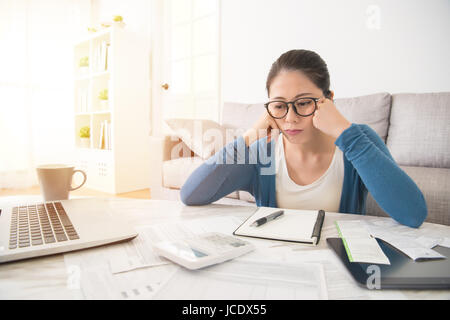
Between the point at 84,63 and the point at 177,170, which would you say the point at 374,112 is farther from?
the point at 84,63

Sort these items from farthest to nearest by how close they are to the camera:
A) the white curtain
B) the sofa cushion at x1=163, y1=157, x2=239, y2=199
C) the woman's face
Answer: the white curtain
the sofa cushion at x1=163, y1=157, x2=239, y2=199
the woman's face

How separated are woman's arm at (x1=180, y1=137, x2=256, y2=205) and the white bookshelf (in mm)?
2076

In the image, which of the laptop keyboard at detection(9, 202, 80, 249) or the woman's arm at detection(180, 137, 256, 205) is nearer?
the laptop keyboard at detection(9, 202, 80, 249)

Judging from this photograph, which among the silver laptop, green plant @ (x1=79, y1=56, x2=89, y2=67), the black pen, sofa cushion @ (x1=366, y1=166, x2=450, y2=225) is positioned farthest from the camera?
green plant @ (x1=79, y1=56, x2=89, y2=67)

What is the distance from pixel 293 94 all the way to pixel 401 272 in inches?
21.6

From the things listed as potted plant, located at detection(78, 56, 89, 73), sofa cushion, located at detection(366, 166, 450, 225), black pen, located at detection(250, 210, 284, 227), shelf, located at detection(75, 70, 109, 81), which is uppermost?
potted plant, located at detection(78, 56, 89, 73)

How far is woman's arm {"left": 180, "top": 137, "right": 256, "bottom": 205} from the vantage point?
0.83 m

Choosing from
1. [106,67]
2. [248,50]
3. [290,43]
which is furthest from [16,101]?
[290,43]

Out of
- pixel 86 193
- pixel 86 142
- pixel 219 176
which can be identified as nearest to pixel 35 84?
pixel 86 142

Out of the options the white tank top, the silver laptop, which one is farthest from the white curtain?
the white tank top

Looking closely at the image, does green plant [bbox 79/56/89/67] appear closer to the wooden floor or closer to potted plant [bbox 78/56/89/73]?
potted plant [bbox 78/56/89/73]

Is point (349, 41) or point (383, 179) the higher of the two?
point (349, 41)

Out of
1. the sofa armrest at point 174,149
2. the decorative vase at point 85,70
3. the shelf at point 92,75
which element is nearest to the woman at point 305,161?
the sofa armrest at point 174,149

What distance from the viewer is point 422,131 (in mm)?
1576
